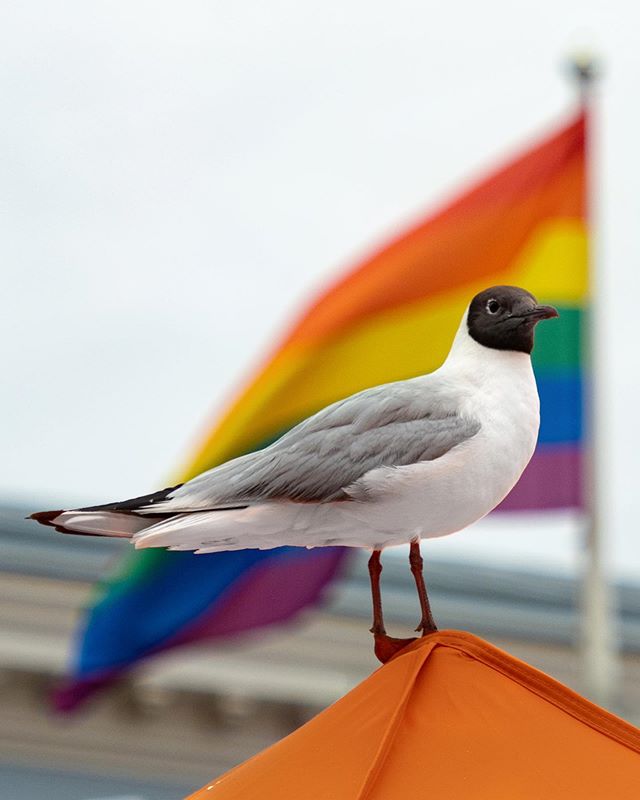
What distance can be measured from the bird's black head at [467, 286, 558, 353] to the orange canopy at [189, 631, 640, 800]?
46cm

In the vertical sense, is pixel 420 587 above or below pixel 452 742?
above

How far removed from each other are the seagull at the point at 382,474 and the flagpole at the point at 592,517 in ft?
Answer: 12.7

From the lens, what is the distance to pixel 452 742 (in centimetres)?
202

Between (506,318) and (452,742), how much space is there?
66 centimetres

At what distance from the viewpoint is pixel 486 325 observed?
2281 millimetres

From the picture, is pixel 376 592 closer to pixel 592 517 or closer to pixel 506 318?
pixel 506 318

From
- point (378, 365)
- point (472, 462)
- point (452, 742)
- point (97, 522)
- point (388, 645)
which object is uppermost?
point (378, 365)

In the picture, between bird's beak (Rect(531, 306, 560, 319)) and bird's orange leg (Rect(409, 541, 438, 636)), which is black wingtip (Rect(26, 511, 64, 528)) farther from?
bird's beak (Rect(531, 306, 560, 319))

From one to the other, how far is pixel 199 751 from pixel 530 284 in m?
3.84

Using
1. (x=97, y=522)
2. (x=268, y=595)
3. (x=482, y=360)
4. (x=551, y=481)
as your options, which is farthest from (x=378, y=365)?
(x=97, y=522)

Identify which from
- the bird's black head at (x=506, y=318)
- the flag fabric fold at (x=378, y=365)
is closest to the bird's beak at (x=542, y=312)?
the bird's black head at (x=506, y=318)

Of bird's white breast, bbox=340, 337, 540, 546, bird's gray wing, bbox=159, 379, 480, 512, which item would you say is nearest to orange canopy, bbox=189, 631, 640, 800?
bird's white breast, bbox=340, 337, 540, 546

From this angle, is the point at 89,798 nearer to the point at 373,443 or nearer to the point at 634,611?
the point at 634,611

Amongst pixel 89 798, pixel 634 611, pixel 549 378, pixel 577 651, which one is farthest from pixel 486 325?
pixel 634 611
